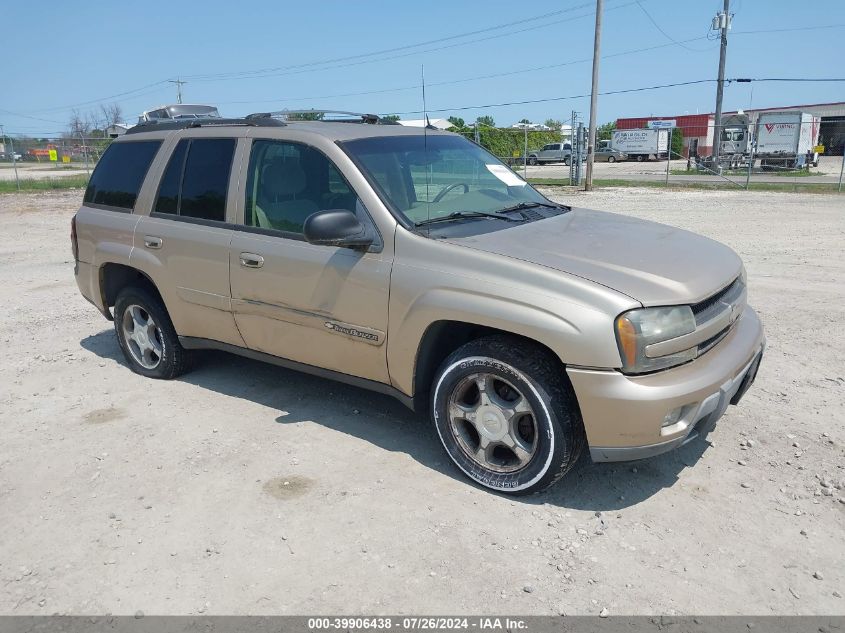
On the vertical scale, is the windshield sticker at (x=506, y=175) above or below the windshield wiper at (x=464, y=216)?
above

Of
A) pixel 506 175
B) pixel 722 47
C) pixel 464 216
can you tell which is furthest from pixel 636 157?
pixel 464 216

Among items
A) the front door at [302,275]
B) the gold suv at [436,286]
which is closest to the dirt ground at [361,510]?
the gold suv at [436,286]

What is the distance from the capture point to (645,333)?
312 cm

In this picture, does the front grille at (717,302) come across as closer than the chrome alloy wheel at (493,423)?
Yes

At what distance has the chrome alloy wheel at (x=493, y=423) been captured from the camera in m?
3.55

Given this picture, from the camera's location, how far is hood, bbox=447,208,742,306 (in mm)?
3303

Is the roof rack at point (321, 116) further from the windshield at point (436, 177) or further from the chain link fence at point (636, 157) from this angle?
the chain link fence at point (636, 157)

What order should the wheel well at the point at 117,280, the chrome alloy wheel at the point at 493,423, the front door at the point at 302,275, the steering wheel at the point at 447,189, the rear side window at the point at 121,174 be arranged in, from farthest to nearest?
the wheel well at the point at 117,280 < the rear side window at the point at 121,174 < the steering wheel at the point at 447,189 < the front door at the point at 302,275 < the chrome alloy wheel at the point at 493,423

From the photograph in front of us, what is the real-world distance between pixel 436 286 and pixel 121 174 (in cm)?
312

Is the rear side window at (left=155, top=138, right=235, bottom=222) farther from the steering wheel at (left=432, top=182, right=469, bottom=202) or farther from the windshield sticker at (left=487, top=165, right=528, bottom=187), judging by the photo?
the windshield sticker at (left=487, top=165, right=528, bottom=187)

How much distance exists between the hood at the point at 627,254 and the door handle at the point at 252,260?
1.30 metres

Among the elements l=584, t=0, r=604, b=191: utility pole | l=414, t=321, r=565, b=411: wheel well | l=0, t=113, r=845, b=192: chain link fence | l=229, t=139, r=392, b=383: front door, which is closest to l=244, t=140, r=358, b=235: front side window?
l=229, t=139, r=392, b=383: front door

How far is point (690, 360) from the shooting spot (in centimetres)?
332

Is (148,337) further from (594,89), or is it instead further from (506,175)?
(594,89)
